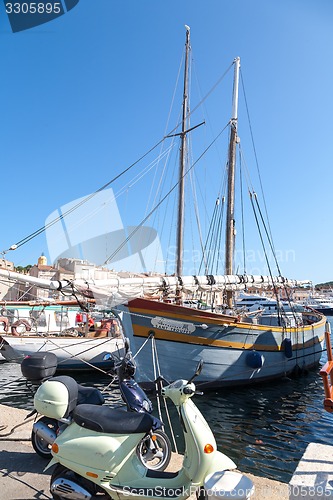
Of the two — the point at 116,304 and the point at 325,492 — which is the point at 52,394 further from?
the point at 116,304

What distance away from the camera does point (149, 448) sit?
14.9 feet

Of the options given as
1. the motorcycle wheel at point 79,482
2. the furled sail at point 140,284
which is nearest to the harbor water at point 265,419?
the furled sail at point 140,284

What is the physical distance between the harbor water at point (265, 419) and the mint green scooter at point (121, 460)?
3677 mm

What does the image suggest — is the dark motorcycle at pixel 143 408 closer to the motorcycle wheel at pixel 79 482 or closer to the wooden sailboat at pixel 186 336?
the motorcycle wheel at pixel 79 482

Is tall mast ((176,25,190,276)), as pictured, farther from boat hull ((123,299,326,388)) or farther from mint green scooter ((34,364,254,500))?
mint green scooter ((34,364,254,500))

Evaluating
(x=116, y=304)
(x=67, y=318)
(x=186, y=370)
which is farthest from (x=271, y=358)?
(x=67, y=318)

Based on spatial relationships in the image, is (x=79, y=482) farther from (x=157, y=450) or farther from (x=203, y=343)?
(x=203, y=343)

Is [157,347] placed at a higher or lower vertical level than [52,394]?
lower

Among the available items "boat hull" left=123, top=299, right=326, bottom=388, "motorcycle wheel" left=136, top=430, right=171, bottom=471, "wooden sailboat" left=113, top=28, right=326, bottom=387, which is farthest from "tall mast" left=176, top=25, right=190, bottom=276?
"motorcycle wheel" left=136, top=430, right=171, bottom=471

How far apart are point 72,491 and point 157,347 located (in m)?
7.85

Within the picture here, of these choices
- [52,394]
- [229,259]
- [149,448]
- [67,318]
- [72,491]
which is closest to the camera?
[72,491]

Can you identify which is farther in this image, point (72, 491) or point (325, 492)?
point (72, 491)

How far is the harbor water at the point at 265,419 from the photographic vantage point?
6980mm

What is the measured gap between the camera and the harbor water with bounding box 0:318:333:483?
6980 millimetres
